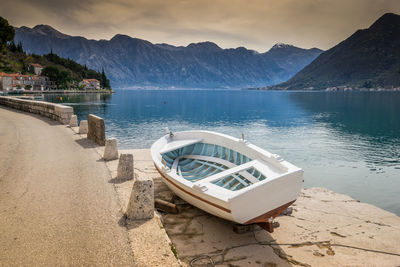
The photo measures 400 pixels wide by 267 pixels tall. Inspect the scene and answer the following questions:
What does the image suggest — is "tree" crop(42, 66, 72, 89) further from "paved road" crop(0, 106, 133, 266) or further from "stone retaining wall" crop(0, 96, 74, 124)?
"paved road" crop(0, 106, 133, 266)

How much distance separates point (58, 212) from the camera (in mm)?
5156

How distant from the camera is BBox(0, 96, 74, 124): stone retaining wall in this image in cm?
1633

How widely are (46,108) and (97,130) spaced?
10.1 meters

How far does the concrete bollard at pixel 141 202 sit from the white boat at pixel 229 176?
135 centimetres

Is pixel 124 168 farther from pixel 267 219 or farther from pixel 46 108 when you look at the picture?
pixel 46 108

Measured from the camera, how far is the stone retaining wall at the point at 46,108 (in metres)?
16.3

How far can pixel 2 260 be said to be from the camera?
12.3 ft

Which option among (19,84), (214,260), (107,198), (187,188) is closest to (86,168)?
(107,198)

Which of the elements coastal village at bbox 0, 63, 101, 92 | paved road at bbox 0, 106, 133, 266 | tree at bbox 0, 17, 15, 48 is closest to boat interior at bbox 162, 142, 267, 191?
paved road at bbox 0, 106, 133, 266

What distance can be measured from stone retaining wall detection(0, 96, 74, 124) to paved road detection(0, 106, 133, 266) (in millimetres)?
7067

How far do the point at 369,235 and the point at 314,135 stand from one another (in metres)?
25.8

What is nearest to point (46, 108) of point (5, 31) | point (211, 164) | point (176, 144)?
point (176, 144)

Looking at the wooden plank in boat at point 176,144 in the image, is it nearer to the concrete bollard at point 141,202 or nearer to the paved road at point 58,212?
the paved road at point 58,212

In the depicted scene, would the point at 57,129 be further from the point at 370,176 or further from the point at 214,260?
the point at 370,176
